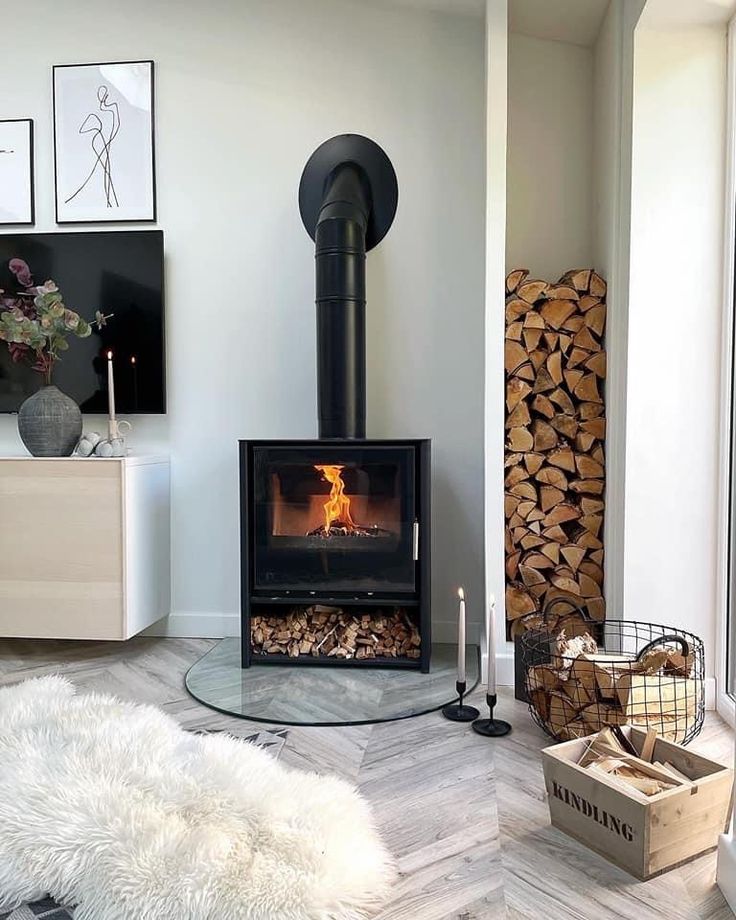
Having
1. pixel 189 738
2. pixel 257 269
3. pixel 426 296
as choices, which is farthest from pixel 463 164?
pixel 189 738

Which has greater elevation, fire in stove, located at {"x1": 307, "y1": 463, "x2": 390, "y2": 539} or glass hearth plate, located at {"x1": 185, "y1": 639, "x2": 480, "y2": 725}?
fire in stove, located at {"x1": 307, "y1": 463, "x2": 390, "y2": 539}

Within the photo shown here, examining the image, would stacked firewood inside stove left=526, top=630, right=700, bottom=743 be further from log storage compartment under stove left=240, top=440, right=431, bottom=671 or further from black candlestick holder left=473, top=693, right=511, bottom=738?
log storage compartment under stove left=240, top=440, right=431, bottom=671

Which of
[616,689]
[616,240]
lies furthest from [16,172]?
[616,689]

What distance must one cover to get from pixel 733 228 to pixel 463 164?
3.73 feet

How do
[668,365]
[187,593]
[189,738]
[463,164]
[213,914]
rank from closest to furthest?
1. [213,914]
2. [189,738]
3. [668,365]
4. [463,164]
5. [187,593]

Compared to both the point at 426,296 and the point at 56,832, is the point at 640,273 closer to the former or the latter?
the point at 426,296

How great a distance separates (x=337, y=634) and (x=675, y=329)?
1.55 metres

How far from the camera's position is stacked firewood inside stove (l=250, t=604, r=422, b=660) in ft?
9.62

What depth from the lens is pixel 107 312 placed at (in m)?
3.33

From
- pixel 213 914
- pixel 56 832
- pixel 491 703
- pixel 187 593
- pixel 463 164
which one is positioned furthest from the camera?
pixel 187 593

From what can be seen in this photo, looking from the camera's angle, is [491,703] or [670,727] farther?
[491,703]

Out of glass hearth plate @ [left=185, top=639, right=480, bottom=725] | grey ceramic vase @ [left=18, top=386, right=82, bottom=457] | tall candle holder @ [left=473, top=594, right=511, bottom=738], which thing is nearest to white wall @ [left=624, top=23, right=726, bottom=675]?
tall candle holder @ [left=473, top=594, right=511, bottom=738]

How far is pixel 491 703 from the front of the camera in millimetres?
2314

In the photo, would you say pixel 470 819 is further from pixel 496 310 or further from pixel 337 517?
pixel 496 310
